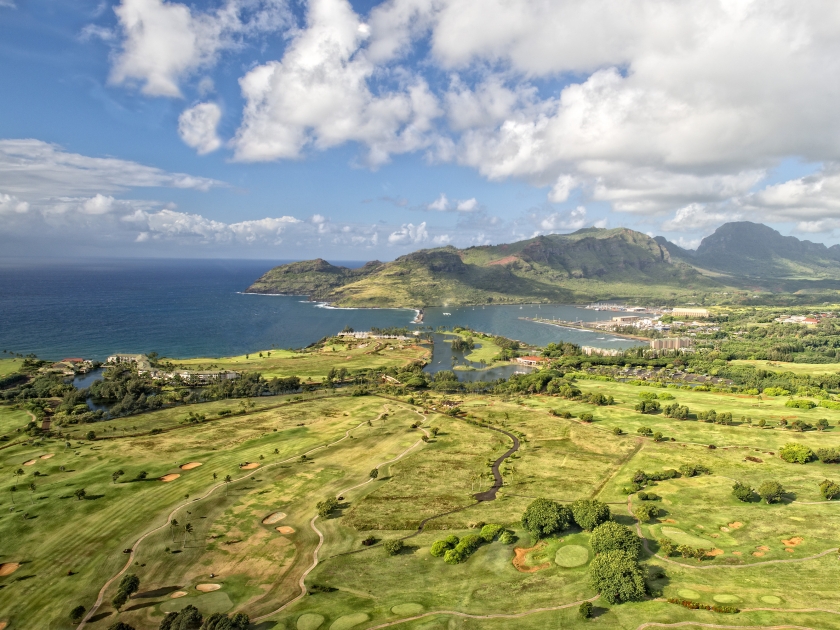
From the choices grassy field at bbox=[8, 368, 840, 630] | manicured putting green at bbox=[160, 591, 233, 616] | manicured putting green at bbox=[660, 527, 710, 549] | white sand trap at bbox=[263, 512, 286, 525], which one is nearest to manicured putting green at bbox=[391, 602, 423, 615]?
grassy field at bbox=[8, 368, 840, 630]

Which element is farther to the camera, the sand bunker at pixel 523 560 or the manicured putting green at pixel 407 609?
the sand bunker at pixel 523 560

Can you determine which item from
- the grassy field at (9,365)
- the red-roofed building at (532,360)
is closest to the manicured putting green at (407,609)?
the red-roofed building at (532,360)

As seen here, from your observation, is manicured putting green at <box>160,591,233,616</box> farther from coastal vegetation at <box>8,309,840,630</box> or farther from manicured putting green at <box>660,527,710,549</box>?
manicured putting green at <box>660,527,710,549</box>

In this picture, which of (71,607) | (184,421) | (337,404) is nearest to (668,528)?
(71,607)

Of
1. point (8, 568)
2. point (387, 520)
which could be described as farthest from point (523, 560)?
point (8, 568)

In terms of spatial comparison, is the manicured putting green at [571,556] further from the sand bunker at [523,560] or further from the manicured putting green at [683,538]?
the manicured putting green at [683,538]

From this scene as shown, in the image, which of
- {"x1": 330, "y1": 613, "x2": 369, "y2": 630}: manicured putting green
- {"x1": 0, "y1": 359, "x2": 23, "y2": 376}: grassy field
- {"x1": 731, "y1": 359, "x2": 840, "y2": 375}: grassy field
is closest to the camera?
{"x1": 330, "y1": 613, "x2": 369, "y2": 630}: manicured putting green

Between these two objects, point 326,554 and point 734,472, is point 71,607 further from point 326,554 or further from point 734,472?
point 734,472
